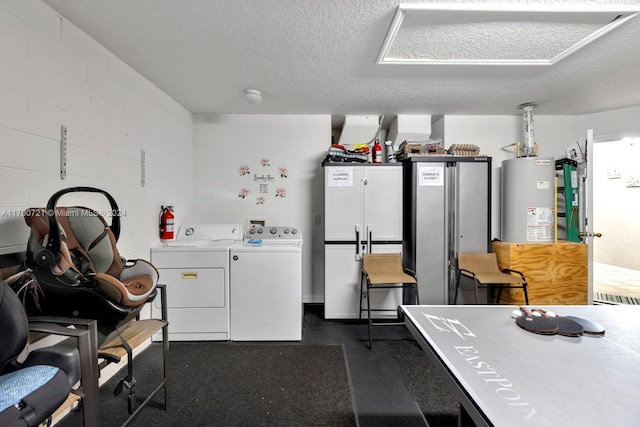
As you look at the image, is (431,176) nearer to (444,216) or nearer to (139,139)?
(444,216)

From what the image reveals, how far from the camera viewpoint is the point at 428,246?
300 centimetres

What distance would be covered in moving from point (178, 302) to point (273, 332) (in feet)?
3.13

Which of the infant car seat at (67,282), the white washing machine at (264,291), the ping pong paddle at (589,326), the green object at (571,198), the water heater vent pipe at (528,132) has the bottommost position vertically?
the white washing machine at (264,291)

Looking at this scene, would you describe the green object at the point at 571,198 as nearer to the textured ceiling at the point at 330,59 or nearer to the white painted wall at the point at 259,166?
the textured ceiling at the point at 330,59

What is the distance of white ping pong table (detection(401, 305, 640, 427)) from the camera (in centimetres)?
66

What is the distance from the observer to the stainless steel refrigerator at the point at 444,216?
2988 mm

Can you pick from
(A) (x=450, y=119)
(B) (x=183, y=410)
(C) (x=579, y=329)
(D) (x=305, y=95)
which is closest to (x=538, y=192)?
(A) (x=450, y=119)

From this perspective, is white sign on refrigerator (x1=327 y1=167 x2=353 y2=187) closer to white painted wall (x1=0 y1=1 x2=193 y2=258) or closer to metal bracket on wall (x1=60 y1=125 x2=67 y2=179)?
white painted wall (x1=0 y1=1 x2=193 y2=258)

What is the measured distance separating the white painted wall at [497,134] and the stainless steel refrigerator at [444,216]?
59 centimetres

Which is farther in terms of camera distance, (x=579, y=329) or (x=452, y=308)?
(x=452, y=308)

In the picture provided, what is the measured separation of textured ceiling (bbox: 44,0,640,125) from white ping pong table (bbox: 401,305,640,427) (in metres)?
1.80

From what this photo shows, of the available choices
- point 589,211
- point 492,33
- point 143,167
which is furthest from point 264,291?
point 589,211

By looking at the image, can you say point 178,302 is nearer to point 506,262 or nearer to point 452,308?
point 452,308

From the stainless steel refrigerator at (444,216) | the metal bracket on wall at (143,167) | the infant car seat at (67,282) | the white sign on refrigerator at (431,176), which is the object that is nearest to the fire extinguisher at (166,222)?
the metal bracket on wall at (143,167)
